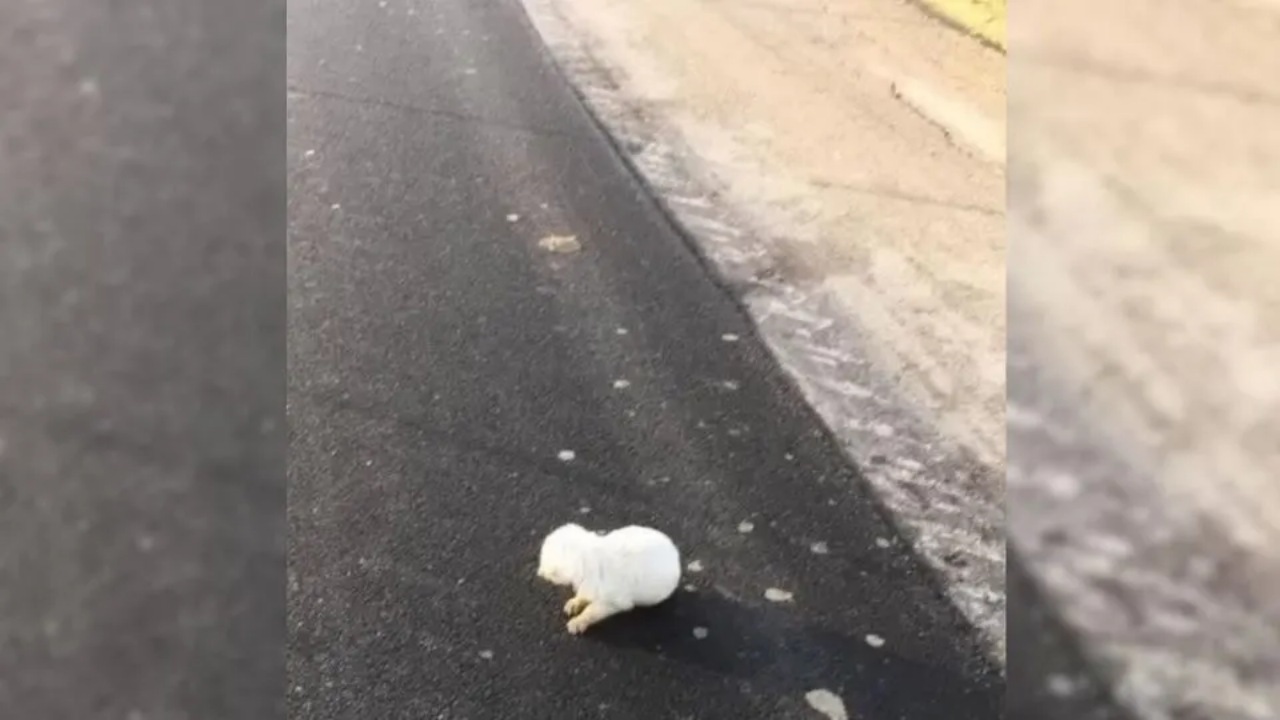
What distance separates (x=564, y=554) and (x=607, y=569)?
0.04 metres

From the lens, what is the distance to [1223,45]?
646 mm

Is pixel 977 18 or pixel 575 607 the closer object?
pixel 575 607

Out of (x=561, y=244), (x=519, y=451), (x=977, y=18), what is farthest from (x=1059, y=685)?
(x=977, y=18)

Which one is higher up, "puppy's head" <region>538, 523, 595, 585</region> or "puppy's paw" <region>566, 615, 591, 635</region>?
"puppy's head" <region>538, 523, 595, 585</region>

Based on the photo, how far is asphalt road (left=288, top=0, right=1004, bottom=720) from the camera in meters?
1.08

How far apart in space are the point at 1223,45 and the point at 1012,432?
0.24 meters

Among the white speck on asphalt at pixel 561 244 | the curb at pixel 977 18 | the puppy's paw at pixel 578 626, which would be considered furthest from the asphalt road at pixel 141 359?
the curb at pixel 977 18

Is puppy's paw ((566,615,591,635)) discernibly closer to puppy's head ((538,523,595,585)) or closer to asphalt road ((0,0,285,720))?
puppy's head ((538,523,595,585))

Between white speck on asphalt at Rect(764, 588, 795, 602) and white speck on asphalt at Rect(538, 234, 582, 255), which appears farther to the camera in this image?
white speck on asphalt at Rect(538, 234, 582, 255)

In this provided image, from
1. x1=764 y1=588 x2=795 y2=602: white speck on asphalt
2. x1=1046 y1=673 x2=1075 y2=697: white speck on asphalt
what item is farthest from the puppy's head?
x1=1046 y1=673 x2=1075 y2=697: white speck on asphalt

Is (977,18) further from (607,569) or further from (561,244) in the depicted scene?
(607,569)

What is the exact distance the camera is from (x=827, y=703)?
1.07m

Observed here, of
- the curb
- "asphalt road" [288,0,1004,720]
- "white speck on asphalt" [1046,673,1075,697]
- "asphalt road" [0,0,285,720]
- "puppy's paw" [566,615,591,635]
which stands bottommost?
"puppy's paw" [566,615,591,635]

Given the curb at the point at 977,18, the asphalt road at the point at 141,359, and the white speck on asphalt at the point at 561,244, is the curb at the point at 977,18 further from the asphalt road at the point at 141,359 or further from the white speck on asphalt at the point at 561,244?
the asphalt road at the point at 141,359
